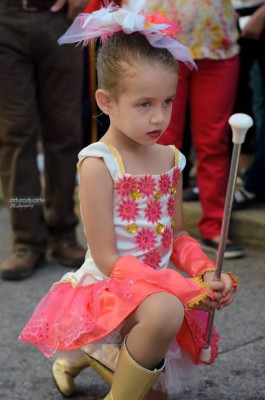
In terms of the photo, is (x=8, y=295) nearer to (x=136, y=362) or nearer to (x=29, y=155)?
(x=29, y=155)

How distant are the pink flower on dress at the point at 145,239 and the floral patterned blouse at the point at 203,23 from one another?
164cm

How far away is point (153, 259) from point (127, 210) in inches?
6.6

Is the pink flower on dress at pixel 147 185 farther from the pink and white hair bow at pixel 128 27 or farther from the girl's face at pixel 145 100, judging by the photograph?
the pink and white hair bow at pixel 128 27

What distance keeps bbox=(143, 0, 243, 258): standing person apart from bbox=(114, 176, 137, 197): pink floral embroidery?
1.61 meters

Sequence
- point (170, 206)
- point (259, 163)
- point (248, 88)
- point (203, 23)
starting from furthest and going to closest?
point (248, 88)
point (259, 163)
point (203, 23)
point (170, 206)

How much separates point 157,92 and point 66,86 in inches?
68.3

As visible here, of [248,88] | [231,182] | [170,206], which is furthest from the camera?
[248,88]

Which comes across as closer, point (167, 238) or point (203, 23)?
point (167, 238)

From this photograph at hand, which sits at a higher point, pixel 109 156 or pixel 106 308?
pixel 109 156

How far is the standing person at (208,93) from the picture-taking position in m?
3.83

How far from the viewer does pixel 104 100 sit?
7.83 ft

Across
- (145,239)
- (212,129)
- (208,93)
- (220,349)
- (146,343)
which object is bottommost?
(220,349)

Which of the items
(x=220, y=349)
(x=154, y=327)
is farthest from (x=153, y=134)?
(x=220, y=349)

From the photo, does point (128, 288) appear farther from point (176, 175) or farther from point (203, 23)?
point (203, 23)
